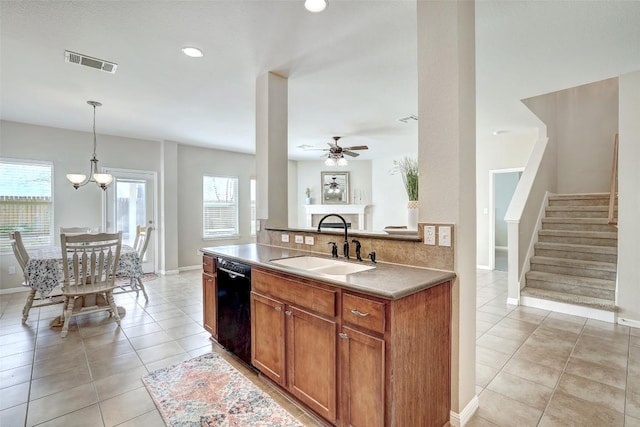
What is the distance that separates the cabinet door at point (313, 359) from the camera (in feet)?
5.58

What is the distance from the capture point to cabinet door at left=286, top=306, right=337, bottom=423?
1.70 meters

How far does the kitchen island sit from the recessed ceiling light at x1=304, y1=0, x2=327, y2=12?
178 cm

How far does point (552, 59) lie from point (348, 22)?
7.03 feet

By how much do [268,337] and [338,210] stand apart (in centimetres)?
623

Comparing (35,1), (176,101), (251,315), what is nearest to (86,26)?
(35,1)

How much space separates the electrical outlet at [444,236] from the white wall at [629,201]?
121 inches

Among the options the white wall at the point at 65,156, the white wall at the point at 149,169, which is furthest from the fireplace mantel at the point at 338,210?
the white wall at the point at 65,156

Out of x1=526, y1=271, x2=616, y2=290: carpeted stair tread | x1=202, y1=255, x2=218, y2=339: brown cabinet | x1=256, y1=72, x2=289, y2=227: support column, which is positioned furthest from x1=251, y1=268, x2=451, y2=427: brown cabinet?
x1=526, y1=271, x2=616, y2=290: carpeted stair tread

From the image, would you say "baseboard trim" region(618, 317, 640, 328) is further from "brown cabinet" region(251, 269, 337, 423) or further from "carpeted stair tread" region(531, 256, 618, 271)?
"brown cabinet" region(251, 269, 337, 423)

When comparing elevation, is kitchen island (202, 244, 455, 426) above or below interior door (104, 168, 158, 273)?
below

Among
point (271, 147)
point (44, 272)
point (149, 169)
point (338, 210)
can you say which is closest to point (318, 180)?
point (338, 210)

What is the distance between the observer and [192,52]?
2.76 metres

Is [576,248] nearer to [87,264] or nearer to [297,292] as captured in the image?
[297,292]

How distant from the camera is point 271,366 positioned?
7.11 ft
